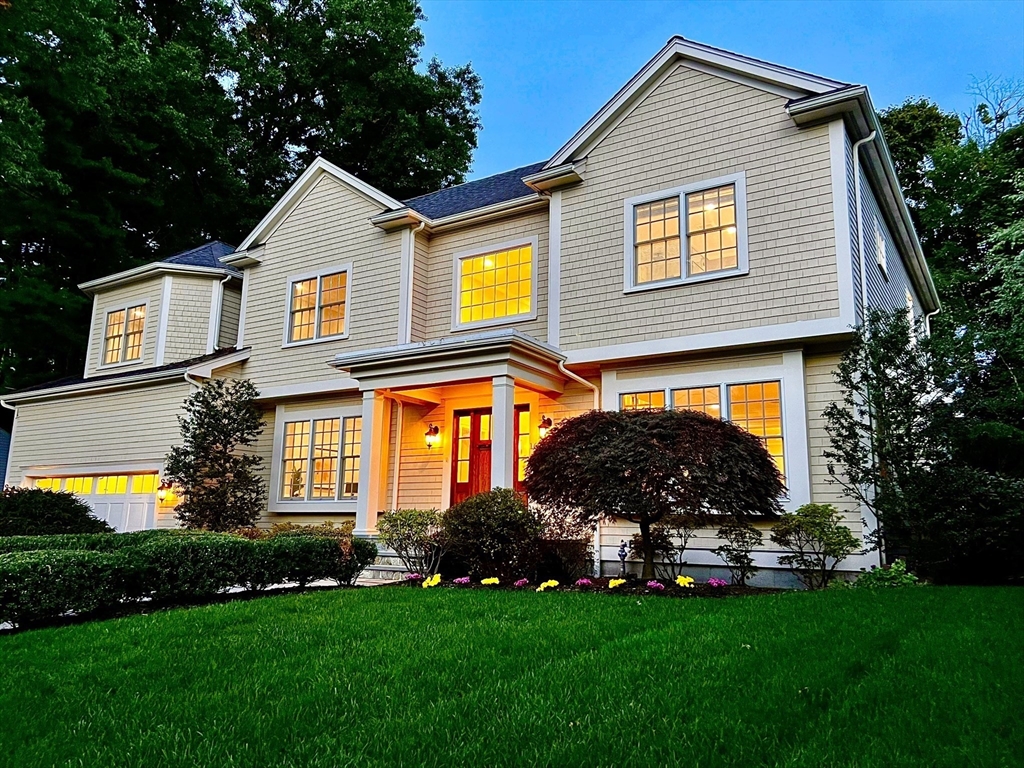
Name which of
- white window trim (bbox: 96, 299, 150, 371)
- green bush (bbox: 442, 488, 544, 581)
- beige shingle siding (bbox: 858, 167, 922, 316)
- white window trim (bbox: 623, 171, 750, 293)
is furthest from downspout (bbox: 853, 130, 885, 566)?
white window trim (bbox: 96, 299, 150, 371)

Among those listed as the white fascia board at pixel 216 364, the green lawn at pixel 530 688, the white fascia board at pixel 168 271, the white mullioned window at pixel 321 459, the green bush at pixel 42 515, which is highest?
the white fascia board at pixel 168 271

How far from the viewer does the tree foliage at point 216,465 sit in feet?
40.0

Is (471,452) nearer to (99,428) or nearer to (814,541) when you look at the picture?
(814,541)

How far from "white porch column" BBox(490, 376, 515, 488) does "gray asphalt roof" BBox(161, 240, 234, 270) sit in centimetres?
945

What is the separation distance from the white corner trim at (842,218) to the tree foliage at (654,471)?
2301 millimetres

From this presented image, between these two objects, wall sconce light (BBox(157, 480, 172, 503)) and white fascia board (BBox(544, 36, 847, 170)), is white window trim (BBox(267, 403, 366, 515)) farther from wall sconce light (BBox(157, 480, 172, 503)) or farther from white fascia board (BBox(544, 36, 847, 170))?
white fascia board (BBox(544, 36, 847, 170))

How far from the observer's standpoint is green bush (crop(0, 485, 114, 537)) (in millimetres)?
11086

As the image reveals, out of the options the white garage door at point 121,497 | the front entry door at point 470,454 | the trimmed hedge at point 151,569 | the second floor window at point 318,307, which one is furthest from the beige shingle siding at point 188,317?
the trimmed hedge at point 151,569

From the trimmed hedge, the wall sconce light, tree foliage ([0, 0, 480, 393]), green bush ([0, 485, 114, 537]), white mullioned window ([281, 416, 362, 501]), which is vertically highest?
tree foliage ([0, 0, 480, 393])

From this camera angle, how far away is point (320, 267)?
13.8 metres

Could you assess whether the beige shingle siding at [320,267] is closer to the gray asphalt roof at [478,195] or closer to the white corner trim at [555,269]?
the gray asphalt roof at [478,195]

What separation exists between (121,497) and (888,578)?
13790 millimetres

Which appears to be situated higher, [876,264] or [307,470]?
[876,264]

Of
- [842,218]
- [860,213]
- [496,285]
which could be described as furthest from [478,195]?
[842,218]
